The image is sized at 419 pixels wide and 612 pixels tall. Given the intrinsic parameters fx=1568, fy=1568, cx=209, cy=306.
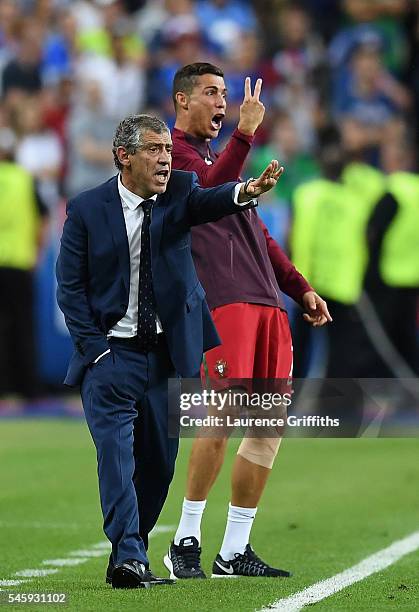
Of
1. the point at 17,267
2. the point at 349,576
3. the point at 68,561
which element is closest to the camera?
the point at 349,576

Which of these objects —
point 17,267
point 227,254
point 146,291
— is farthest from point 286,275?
point 17,267

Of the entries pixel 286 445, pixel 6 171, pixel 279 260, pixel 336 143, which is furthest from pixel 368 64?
pixel 279 260

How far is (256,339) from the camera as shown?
7270mm

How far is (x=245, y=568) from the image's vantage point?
23.6 ft

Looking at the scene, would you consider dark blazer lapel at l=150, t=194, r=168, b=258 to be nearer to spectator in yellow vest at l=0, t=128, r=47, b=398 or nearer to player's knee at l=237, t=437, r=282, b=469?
player's knee at l=237, t=437, r=282, b=469

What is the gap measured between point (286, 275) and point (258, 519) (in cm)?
242

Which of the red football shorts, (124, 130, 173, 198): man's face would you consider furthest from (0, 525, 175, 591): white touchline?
(124, 130, 173, 198): man's face

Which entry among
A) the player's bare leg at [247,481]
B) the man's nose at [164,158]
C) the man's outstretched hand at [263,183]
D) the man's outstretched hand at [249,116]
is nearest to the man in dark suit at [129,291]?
the man's nose at [164,158]

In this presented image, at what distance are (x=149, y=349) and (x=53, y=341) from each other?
9495 mm

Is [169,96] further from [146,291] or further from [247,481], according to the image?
[146,291]

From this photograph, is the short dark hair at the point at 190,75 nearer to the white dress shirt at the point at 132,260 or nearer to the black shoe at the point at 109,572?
the white dress shirt at the point at 132,260

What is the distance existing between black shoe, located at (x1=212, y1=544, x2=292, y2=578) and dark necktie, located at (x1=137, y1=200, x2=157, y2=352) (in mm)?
1274

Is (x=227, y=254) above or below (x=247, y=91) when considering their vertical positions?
below

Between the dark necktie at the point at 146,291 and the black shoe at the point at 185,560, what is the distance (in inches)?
47.7
